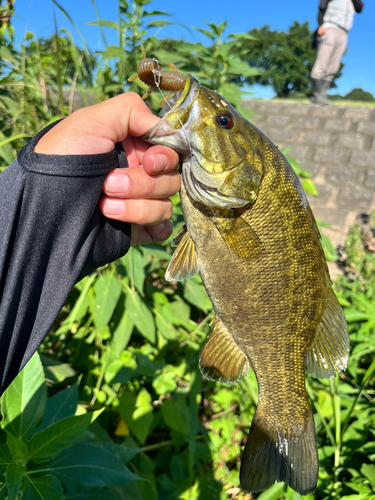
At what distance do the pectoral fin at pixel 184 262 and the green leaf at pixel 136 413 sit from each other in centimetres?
117

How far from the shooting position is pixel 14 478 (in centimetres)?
111

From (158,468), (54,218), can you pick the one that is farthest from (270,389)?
(158,468)

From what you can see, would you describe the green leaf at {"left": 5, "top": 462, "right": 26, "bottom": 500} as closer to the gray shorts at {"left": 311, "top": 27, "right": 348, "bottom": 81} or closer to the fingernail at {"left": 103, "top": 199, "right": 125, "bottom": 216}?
the fingernail at {"left": 103, "top": 199, "right": 125, "bottom": 216}

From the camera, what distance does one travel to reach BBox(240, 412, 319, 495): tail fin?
1195 mm

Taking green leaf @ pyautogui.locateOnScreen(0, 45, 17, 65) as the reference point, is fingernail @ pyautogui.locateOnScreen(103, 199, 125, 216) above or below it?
below

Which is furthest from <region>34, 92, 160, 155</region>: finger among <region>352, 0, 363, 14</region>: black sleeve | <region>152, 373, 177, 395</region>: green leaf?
<region>352, 0, 363, 14</region>: black sleeve

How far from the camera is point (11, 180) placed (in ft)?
3.14

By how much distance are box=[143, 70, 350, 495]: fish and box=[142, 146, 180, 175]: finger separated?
3 cm

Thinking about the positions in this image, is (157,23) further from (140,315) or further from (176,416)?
(176,416)

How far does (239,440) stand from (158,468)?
A: 649mm

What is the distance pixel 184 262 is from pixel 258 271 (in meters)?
0.27

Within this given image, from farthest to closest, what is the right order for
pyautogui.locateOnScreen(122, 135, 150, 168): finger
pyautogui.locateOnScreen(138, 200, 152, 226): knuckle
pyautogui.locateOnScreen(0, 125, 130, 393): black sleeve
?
1. pyautogui.locateOnScreen(122, 135, 150, 168): finger
2. pyautogui.locateOnScreen(138, 200, 152, 226): knuckle
3. pyautogui.locateOnScreen(0, 125, 130, 393): black sleeve

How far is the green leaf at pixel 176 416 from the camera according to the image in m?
1.98

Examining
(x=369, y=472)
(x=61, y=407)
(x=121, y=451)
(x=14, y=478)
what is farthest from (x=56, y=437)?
(x=369, y=472)
